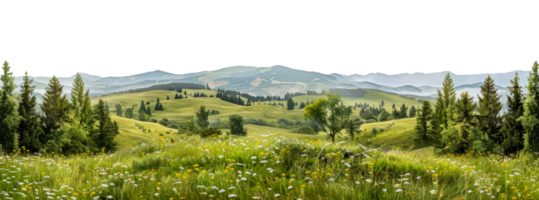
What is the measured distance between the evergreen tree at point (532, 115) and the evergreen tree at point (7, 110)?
91.2 ft

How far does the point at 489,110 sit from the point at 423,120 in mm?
11670

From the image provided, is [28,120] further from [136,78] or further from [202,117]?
[202,117]

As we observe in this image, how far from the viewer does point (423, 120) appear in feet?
99.9

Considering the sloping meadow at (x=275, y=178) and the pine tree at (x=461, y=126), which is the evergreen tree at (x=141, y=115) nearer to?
the sloping meadow at (x=275, y=178)

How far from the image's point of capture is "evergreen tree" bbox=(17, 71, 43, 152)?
17.5 meters

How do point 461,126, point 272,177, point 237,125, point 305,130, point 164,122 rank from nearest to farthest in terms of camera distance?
point 272,177
point 461,126
point 237,125
point 305,130
point 164,122

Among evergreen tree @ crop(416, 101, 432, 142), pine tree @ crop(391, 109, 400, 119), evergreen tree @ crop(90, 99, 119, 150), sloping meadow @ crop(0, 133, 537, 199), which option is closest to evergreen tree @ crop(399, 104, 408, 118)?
pine tree @ crop(391, 109, 400, 119)

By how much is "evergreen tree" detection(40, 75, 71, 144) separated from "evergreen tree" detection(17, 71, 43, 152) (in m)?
1.17

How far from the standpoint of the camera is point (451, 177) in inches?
245

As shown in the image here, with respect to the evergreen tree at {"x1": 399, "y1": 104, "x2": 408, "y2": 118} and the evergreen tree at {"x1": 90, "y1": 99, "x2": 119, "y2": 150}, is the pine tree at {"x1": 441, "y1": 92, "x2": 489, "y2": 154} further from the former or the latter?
the evergreen tree at {"x1": 90, "y1": 99, "x2": 119, "y2": 150}

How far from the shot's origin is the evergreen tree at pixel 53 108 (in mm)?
20406

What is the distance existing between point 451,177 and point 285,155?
3.92 meters

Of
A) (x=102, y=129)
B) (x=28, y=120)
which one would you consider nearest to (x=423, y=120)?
(x=28, y=120)

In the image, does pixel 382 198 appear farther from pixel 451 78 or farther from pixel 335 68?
pixel 451 78
